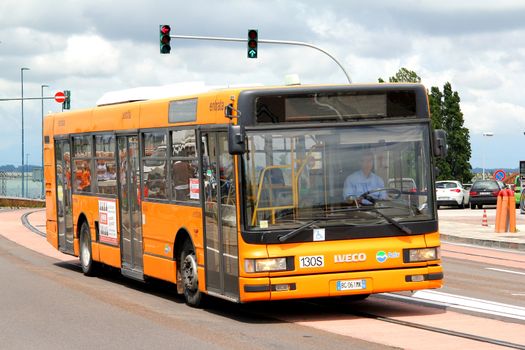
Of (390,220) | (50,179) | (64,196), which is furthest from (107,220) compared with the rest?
(390,220)

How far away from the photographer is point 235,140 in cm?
1241

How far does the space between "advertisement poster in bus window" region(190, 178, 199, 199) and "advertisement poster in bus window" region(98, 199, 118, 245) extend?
12.1 feet

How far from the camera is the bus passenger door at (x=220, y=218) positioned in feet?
42.4

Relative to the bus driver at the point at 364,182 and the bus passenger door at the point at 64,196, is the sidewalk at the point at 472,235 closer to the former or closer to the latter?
the bus passenger door at the point at 64,196

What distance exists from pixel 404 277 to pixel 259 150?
2.04 metres

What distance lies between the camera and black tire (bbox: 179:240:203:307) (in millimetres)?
14211

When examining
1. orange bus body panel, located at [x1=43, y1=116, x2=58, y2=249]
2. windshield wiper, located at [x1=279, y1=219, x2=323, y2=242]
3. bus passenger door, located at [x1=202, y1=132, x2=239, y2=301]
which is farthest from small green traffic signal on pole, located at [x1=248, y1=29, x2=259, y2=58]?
windshield wiper, located at [x1=279, y1=219, x2=323, y2=242]

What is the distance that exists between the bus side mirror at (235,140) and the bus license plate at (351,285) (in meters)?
1.73

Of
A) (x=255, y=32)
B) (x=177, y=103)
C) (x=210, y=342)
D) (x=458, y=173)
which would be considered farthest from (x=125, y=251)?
(x=458, y=173)

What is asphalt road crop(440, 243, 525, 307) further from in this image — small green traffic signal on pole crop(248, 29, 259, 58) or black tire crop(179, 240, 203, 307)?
small green traffic signal on pole crop(248, 29, 259, 58)

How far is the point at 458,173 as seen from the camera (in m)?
100

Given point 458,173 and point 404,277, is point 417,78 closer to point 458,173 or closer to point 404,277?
point 458,173

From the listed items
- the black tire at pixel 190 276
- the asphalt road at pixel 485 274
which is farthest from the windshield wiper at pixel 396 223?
the black tire at pixel 190 276

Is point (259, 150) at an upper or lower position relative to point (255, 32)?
lower
